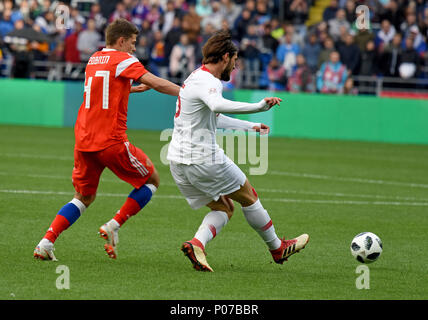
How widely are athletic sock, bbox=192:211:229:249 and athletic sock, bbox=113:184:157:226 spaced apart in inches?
25.8

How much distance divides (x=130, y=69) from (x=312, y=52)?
1714 centimetres

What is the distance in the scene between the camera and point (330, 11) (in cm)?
2602

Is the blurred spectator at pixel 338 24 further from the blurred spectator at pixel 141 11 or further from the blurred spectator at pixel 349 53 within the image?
the blurred spectator at pixel 141 11

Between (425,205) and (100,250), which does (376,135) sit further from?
(100,250)

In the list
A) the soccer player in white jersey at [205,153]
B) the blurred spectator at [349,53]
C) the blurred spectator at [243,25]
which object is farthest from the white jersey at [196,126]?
the blurred spectator at [243,25]

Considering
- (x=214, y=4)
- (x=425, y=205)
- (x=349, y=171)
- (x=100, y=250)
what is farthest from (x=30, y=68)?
(x=100, y=250)

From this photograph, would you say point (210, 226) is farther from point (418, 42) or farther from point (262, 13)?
point (262, 13)

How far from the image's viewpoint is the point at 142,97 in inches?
998

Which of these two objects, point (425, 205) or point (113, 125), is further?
point (425, 205)

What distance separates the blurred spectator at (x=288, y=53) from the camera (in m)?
24.6

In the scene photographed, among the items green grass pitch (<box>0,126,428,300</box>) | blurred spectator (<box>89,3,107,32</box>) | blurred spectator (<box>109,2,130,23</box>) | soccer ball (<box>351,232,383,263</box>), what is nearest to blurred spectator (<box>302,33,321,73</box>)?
blurred spectator (<box>109,2,130,23</box>)

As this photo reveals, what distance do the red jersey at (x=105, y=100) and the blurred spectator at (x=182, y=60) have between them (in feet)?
57.1

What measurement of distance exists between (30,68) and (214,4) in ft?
19.3

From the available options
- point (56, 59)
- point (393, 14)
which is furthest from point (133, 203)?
point (56, 59)
